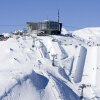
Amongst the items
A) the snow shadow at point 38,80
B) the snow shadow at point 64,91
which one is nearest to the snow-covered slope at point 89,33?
the snow shadow at point 64,91

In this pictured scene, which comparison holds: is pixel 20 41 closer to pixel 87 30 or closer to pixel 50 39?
pixel 50 39

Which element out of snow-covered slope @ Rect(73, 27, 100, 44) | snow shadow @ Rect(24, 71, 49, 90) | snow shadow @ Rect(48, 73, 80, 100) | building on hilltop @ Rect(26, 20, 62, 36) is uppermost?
building on hilltop @ Rect(26, 20, 62, 36)

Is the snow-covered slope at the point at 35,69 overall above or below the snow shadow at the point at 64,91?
above

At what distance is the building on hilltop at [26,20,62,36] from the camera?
298 feet

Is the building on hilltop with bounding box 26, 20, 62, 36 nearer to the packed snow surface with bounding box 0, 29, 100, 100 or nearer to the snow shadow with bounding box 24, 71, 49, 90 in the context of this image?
the packed snow surface with bounding box 0, 29, 100, 100

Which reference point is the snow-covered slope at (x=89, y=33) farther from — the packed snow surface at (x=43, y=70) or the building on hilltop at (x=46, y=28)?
the packed snow surface at (x=43, y=70)

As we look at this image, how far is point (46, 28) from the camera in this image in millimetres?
92188

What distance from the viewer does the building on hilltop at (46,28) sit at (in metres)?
90.8

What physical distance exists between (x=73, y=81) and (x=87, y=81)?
2839 millimetres

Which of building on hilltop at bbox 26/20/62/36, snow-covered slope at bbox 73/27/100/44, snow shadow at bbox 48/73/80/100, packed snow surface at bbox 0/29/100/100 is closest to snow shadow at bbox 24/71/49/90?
packed snow surface at bbox 0/29/100/100

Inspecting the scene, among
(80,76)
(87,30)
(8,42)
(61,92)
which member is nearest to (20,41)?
(8,42)

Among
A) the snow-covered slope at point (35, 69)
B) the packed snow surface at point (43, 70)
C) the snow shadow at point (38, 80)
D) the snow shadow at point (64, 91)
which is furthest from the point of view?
the snow shadow at point (64, 91)

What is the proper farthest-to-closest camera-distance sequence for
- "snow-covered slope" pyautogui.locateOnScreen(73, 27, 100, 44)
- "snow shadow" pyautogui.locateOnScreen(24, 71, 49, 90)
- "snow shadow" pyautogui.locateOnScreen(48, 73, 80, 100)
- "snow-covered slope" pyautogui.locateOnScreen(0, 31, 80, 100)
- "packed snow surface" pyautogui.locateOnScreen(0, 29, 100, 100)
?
"snow-covered slope" pyautogui.locateOnScreen(73, 27, 100, 44) → "snow shadow" pyautogui.locateOnScreen(48, 73, 80, 100) → "snow shadow" pyautogui.locateOnScreen(24, 71, 49, 90) → "packed snow surface" pyautogui.locateOnScreen(0, 29, 100, 100) → "snow-covered slope" pyautogui.locateOnScreen(0, 31, 80, 100)

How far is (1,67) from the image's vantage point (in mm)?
57094
